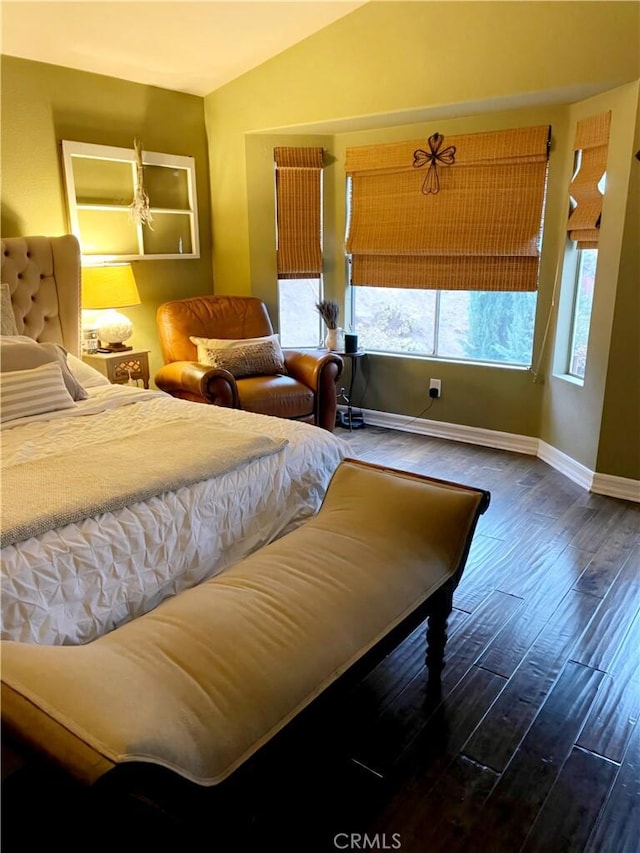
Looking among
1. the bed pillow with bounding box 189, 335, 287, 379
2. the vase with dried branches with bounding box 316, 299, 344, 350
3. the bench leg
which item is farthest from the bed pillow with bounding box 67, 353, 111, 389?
the bench leg

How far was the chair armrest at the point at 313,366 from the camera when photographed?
414cm

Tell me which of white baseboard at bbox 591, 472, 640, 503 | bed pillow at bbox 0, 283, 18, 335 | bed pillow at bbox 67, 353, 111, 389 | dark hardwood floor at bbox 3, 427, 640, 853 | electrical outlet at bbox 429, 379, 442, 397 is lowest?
dark hardwood floor at bbox 3, 427, 640, 853

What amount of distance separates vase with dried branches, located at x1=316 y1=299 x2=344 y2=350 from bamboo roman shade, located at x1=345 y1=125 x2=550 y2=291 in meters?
0.34

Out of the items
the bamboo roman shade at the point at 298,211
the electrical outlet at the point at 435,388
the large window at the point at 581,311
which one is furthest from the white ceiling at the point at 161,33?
the electrical outlet at the point at 435,388

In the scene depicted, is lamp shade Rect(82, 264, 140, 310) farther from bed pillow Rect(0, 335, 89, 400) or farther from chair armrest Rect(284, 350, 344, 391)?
chair armrest Rect(284, 350, 344, 391)

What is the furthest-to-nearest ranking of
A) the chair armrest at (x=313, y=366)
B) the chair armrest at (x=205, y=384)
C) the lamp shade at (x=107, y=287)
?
the chair armrest at (x=313, y=366)
the lamp shade at (x=107, y=287)
the chair armrest at (x=205, y=384)

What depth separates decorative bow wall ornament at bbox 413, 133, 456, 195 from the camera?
4203mm

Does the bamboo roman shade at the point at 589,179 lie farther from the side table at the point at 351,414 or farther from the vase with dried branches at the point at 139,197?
the vase with dried branches at the point at 139,197

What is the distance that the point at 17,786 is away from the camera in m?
1.01

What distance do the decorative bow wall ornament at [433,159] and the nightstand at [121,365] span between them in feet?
7.54

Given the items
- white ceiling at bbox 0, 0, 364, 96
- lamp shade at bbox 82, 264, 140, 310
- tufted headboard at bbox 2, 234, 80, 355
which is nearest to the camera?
white ceiling at bbox 0, 0, 364, 96

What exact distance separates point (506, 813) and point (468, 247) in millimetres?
3518

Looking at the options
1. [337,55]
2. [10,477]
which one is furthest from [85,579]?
[337,55]

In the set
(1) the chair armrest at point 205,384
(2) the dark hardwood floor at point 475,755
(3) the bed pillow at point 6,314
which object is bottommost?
(2) the dark hardwood floor at point 475,755
